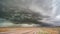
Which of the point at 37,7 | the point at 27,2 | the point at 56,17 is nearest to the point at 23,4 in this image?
the point at 27,2

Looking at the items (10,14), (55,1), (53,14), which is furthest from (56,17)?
(10,14)

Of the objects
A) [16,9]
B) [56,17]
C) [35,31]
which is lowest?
[35,31]

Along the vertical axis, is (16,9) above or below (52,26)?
above

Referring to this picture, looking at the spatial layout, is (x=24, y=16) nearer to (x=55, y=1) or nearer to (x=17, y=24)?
(x=17, y=24)

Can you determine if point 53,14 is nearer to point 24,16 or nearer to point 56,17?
point 56,17

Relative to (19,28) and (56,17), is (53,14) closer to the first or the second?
(56,17)

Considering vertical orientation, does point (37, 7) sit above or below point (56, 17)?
above

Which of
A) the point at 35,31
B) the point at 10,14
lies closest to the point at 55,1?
the point at 35,31
